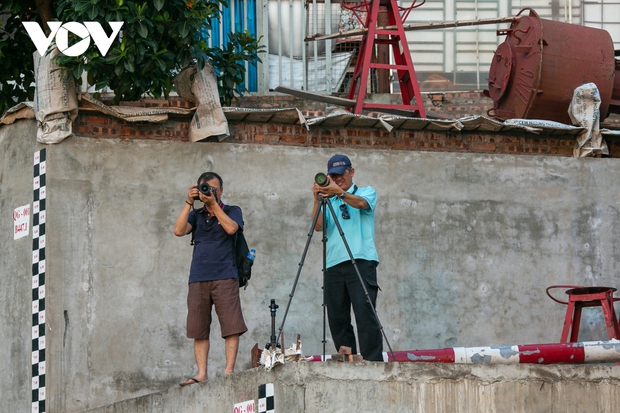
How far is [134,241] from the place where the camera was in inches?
470

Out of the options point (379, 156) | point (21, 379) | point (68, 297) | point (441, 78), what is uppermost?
point (441, 78)

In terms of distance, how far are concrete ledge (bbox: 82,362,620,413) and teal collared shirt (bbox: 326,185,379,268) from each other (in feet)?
3.93

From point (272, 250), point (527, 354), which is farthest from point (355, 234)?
point (272, 250)

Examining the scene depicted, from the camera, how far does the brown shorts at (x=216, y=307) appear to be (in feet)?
32.2

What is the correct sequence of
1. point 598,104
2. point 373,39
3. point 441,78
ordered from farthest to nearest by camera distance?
point 441,78, point 373,39, point 598,104

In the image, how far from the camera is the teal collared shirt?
9.79 meters

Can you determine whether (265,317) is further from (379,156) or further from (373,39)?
(373,39)

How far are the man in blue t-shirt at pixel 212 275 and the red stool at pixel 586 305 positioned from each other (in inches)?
132

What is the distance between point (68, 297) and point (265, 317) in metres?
1.79

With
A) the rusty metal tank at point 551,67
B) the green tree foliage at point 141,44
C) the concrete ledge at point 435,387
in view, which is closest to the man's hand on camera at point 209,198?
the concrete ledge at point 435,387

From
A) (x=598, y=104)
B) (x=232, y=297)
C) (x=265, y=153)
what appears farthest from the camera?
(x=598, y=104)

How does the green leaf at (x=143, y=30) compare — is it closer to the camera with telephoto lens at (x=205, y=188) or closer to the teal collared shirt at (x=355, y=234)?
the camera with telephoto lens at (x=205, y=188)

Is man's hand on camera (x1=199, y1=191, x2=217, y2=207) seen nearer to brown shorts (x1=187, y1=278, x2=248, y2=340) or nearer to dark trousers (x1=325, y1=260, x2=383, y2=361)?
brown shorts (x1=187, y1=278, x2=248, y2=340)

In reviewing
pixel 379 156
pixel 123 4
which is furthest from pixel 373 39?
pixel 123 4
